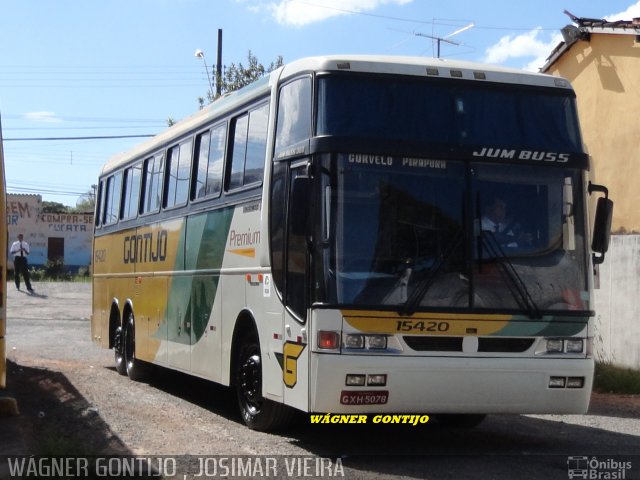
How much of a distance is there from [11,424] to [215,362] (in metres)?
2.37

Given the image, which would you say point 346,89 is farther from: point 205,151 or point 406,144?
point 205,151

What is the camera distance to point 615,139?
788 inches

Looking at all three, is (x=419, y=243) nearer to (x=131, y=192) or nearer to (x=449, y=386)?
(x=449, y=386)

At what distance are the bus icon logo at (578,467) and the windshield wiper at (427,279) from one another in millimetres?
1896

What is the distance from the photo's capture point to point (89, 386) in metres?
14.6

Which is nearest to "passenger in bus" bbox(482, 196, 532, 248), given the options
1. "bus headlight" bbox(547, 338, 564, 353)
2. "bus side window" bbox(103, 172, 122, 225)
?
"bus headlight" bbox(547, 338, 564, 353)

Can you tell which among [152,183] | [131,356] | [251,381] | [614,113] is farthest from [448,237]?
[614,113]

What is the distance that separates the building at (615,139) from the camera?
1698 centimetres

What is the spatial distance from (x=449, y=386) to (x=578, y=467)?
1.36 metres

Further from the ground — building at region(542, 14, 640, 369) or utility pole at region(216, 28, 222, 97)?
utility pole at region(216, 28, 222, 97)

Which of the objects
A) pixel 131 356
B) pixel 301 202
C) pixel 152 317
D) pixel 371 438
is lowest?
pixel 371 438

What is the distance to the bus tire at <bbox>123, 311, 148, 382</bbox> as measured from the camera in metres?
16.2

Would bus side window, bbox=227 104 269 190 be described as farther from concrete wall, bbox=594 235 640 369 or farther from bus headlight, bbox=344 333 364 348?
concrete wall, bbox=594 235 640 369

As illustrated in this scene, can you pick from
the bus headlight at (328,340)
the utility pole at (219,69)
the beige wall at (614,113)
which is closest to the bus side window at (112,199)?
the beige wall at (614,113)
